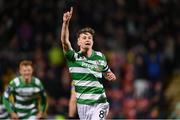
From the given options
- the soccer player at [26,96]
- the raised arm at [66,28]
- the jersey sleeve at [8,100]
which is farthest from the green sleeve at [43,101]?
the raised arm at [66,28]

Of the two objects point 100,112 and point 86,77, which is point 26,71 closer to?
point 86,77

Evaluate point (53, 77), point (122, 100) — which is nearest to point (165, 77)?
point (122, 100)

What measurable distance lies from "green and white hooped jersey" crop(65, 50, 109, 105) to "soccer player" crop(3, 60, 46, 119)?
8.95ft

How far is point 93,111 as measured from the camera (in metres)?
10.2

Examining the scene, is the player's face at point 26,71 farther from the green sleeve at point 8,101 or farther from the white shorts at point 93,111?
the white shorts at point 93,111

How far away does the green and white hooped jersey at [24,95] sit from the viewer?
514 inches

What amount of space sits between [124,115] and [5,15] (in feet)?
17.9

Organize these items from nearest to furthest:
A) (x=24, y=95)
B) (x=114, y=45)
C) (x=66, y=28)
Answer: (x=66, y=28)
(x=24, y=95)
(x=114, y=45)

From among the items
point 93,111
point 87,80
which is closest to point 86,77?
point 87,80

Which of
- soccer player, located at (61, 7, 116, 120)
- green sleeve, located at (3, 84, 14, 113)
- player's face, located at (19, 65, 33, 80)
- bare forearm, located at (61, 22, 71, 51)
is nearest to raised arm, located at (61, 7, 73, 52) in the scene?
bare forearm, located at (61, 22, 71, 51)

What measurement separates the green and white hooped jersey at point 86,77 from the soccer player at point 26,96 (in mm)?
2728

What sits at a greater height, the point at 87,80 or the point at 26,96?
the point at 87,80

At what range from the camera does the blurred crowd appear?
57.1 ft

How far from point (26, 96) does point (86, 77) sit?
10.4 ft
